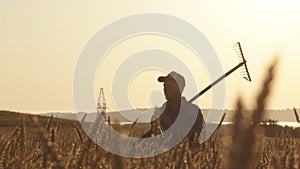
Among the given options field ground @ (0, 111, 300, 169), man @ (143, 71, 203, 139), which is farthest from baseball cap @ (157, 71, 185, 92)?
Answer: field ground @ (0, 111, 300, 169)

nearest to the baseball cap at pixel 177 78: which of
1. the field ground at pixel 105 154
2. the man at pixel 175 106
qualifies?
the man at pixel 175 106

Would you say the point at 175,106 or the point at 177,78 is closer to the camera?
the point at 175,106

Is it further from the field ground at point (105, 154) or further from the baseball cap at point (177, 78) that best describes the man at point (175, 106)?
the field ground at point (105, 154)

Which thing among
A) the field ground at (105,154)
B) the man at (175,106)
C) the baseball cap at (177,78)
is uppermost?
the baseball cap at (177,78)

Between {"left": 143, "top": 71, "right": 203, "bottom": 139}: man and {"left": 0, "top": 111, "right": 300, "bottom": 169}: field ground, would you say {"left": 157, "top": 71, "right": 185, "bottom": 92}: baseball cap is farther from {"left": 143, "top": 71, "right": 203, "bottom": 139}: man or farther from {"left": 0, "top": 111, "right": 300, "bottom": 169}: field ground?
{"left": 0, "top": 111, "right": 300, "bottom": 169}: field ground

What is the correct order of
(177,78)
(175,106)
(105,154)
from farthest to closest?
(177,78), (175,106), (105,154)

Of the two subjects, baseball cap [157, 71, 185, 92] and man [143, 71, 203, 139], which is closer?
man [143, 71, 203, 139]

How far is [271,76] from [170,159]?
2056 mm

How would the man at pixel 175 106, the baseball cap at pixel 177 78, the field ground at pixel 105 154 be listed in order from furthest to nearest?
1. the baseball cap at pixel 177 78
2. the man at pixel 175 106
3. the field ground at pixel 105 154

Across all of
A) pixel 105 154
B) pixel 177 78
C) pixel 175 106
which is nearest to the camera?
pixel 105 154

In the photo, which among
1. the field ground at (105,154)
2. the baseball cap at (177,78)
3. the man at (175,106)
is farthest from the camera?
the baseball cap at (177,78)

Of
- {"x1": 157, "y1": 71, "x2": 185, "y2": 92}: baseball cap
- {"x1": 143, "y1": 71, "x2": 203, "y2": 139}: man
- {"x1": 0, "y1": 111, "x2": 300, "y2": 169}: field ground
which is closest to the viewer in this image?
{"x1": 0, "y1": 111, "x2": 300, "y2": 169}: field ground

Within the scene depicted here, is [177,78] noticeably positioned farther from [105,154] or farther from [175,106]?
[105,154]

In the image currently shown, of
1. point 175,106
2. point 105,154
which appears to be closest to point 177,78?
point 175,106
